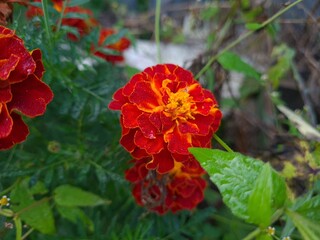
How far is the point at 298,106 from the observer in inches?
59.8

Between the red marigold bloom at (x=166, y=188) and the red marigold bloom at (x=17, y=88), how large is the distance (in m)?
0.21

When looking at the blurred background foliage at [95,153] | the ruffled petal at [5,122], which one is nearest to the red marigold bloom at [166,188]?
the blurred background foliage at [95,153]

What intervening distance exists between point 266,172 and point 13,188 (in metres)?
0.44

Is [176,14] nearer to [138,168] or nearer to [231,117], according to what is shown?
[231,117]

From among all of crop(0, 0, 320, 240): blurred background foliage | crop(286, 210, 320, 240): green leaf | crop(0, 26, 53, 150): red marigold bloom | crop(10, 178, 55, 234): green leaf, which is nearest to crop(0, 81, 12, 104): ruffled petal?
crop(0, 26, 53, 150): red marigold bloom

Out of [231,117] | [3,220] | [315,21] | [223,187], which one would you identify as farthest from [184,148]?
[231,117]

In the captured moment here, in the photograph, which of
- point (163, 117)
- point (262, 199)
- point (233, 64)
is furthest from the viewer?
point (233, 64)

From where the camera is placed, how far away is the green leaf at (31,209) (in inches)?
30.5

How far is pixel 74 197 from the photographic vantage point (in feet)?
2.69

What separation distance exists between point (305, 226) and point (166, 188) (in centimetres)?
26

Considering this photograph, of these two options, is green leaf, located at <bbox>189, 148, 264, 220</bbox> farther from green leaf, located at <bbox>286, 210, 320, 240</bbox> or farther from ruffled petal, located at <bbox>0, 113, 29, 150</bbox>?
ruffled petal, located at <bbox>0, 113, 29, 150</bbox>

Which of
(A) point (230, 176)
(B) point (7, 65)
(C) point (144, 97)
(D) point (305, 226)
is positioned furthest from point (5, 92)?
(D) point (305, 226)

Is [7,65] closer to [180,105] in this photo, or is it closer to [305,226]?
[180,105]

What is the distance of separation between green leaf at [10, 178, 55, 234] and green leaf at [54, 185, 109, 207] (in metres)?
0.02
